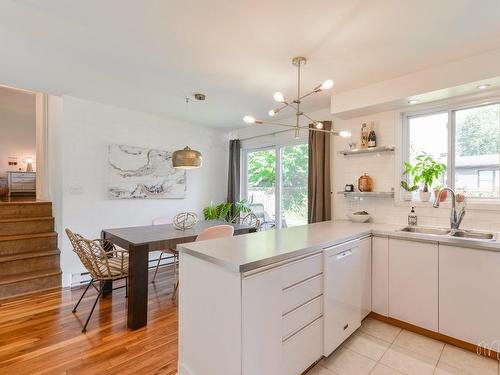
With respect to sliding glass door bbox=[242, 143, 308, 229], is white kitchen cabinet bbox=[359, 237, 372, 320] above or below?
below

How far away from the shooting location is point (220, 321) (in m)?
1.41

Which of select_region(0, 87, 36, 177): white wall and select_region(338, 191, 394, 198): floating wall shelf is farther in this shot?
select_region(0, 87, 36, 177): white wall

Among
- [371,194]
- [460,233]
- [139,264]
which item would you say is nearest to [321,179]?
[371,194]

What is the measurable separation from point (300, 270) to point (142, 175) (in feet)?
10.5

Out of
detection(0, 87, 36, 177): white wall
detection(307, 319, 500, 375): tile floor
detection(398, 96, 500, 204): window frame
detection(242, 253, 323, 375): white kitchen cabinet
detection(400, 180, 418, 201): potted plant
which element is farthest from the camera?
detection(0, 87, 36, 177): white wall

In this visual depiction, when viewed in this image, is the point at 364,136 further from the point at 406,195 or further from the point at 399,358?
the point at 399,358

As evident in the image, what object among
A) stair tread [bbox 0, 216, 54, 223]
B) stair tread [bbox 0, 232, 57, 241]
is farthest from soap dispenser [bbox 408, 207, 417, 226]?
stair tread [bbox 0, 216, 54, 223]

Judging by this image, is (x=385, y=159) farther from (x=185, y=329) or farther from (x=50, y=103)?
(x=50, y=103)

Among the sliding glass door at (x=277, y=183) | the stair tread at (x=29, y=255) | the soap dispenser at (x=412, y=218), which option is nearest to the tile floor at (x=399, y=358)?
the soap dispenser at (x=412, y=218)

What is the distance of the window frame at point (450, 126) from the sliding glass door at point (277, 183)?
4.70 ft

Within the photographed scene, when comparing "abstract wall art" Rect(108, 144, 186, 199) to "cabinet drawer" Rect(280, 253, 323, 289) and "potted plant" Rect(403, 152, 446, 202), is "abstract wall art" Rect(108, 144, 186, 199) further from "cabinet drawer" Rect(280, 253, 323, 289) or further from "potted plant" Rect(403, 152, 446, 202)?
"potted plant" Rect(403, 152, 446, 202)

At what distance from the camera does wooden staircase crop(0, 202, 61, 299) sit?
309 centimetres

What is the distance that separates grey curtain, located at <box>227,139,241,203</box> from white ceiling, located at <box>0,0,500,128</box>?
6.48 ft

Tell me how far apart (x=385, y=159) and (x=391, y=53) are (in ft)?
4.09
